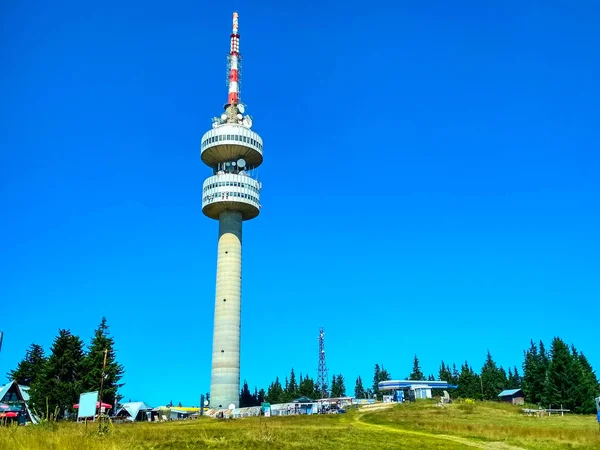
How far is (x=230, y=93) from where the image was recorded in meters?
124

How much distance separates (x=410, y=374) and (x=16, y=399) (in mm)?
123826

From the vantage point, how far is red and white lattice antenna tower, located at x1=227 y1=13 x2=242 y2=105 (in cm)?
12181

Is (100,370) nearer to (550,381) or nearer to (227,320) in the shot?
(227,320)

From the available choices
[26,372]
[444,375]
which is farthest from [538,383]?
[26,372]

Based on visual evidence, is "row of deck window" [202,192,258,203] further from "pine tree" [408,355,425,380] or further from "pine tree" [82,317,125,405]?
"pine tree" [408,355,425,380]

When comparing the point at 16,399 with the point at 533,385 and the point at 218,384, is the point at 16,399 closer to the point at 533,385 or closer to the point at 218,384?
the point at 218,384

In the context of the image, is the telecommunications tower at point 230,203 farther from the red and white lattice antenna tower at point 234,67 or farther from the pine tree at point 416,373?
the pine tree at point 416,373

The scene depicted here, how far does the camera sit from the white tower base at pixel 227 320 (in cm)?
10212

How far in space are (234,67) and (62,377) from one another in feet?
240

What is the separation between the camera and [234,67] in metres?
122

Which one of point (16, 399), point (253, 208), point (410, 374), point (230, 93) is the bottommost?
point (16, 399)

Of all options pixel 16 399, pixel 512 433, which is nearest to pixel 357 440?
pixel 512 433

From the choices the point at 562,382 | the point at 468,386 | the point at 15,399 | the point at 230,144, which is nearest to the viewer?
the point at 15,399

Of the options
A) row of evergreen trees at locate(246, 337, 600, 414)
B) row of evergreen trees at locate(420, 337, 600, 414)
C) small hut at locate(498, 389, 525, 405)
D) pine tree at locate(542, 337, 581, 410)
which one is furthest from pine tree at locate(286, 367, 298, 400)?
pine tree at locate(542, 337, 581, 410)
